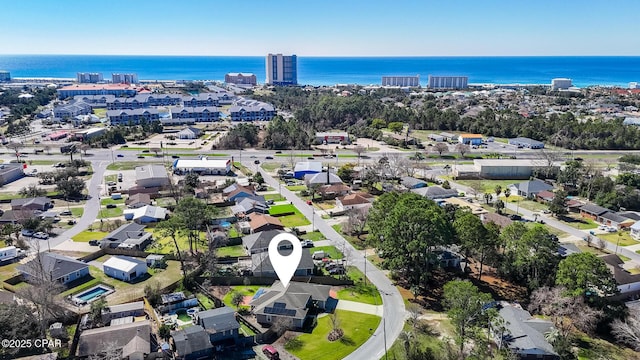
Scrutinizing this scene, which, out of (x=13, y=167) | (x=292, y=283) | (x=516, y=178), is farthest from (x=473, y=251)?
(x=13, y=167)

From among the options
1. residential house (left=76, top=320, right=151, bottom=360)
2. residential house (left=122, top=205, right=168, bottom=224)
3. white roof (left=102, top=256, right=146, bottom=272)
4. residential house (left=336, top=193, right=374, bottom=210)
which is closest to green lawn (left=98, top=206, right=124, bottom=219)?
residential house (left=122, top=205, right=168, bottom=224)

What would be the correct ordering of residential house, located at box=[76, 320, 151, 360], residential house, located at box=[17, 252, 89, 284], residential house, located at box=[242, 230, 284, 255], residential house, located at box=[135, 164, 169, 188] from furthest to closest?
residential house, located at box=[135, 164, 169, 188] → residential house, located at box=[242, 230, 284, 255] → residential house, located at box=[17, 252, 89, 284] → residential house, located at box=[76, 320, 151, 360]

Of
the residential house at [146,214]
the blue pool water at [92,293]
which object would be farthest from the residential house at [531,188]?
the blue pool water at [92,293]

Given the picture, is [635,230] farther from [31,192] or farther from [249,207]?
[31,192]

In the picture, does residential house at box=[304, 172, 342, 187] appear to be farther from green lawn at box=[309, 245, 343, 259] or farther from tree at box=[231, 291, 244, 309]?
tree at box=[231, 291, 244, 309]

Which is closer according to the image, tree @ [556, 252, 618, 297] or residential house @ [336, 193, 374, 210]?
tree @ [556, 252, 618, 297]

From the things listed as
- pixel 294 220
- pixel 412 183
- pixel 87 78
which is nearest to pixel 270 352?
pixel 294 220
